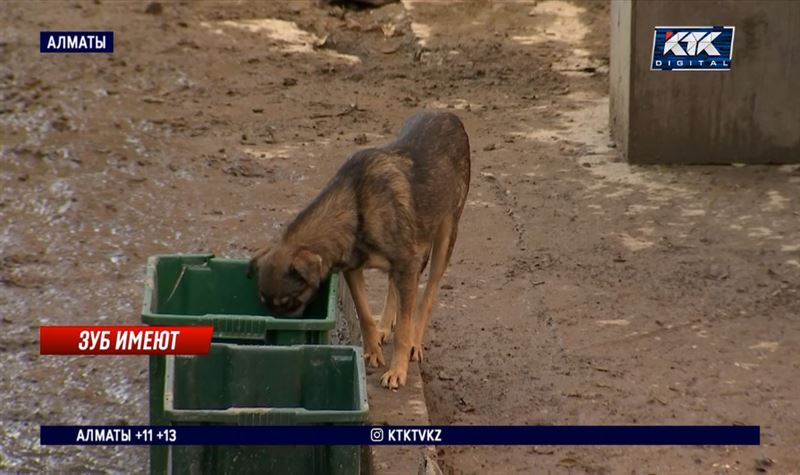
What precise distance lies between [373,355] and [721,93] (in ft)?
15.4

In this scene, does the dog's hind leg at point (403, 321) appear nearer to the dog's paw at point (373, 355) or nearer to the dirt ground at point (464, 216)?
the dog's paw at point (373, 355)

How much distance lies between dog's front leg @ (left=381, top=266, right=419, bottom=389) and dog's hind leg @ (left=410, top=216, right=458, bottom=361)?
12.2 inches

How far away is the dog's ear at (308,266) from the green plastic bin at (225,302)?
0.25ft

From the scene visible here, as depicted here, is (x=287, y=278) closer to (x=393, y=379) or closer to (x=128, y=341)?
(x=128, y=341)

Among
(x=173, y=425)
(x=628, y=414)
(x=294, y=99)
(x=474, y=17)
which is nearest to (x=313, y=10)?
(x=474, y=17)

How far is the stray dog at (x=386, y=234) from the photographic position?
19.8 ft

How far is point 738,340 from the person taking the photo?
7.41 m

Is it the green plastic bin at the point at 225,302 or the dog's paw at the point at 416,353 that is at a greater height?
the green plastic bin at the point at 225,302

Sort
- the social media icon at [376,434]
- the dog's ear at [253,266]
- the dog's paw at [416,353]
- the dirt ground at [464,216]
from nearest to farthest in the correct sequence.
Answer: the social media icon at [376,434]
the dog's ear at [253,266]
the dirt ground at [464,216]
the dog's paw at [416,353]

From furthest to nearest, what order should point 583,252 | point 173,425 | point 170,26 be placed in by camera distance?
point 170,26 < point 583,252 < point 173,425

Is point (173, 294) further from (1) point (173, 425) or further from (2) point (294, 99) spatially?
(2) point (294, 99)

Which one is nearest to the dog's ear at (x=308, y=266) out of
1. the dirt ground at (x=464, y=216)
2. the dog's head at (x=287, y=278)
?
the dog's head at (x=287, y=278)

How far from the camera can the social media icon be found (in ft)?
16.7

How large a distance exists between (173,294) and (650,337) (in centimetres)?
284
